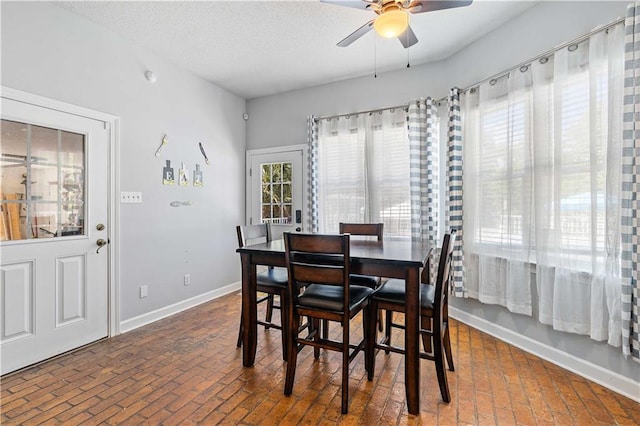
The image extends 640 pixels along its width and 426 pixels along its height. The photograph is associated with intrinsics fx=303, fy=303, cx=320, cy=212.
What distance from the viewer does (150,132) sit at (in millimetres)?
3279

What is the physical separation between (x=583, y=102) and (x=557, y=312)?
5.11ft

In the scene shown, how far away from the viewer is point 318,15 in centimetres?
265

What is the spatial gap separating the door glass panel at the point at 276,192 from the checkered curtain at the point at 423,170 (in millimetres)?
1794

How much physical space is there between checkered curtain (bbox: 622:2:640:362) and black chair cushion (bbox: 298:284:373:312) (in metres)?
Result: 1.59

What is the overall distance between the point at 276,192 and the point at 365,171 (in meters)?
1.42

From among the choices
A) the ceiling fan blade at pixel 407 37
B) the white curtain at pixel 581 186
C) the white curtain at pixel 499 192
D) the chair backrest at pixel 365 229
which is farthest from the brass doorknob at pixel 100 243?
the white curtain at pixel 581 186

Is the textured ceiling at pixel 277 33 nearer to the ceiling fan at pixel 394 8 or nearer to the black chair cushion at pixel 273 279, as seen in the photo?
the ceiling fan at pixel 394 8

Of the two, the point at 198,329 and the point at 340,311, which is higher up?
the point at 340,311

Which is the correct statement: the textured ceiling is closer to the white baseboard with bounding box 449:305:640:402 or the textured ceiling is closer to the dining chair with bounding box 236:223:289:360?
the dining chair with bounding box 236:223:289:360

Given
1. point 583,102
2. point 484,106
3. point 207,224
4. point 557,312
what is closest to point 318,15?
point 484,106

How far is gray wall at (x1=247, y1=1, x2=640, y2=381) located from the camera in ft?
7.13

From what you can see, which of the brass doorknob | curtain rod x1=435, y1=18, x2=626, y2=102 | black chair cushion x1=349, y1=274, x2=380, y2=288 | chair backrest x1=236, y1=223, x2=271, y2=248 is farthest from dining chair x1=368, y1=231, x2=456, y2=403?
the brass doorknob

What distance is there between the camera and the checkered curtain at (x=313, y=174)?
408 cm

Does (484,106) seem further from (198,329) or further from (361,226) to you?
(198,329)
